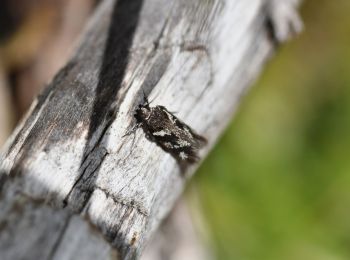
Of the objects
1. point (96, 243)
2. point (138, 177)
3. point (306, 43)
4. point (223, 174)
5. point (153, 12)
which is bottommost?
point (96, 243)

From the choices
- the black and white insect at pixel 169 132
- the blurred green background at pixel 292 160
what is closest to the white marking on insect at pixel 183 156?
the black and white insect at pixel 169 132

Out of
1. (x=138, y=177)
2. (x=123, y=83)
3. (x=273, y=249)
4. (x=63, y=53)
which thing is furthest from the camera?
(x=63, y=53)

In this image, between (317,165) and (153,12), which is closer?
(153,12)

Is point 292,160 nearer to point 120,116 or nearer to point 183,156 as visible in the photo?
point 183,156

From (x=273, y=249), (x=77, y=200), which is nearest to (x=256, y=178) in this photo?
(x=273, y=249)

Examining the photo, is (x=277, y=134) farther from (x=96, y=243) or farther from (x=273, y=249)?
(x=96, y=243)

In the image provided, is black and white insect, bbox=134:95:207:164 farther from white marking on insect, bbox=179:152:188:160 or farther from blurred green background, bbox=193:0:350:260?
blurred green background, bbox=193:0:350:260

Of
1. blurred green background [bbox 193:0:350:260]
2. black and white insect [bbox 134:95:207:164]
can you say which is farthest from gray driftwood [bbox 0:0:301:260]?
blurred green background [bbox 193:0:350:260]
